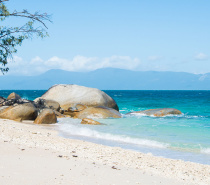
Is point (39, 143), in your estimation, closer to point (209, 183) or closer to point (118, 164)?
point (118, 164)

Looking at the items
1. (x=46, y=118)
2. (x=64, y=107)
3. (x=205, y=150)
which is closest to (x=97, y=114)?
(x=46, y=118)

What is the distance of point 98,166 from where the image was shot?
6445 millimetres

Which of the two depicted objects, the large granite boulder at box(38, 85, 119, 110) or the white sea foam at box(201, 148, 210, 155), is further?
the large granite boulder at box(38, 85, 119, 110)

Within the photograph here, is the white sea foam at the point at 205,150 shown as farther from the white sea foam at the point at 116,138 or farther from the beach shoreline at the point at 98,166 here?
the beach shoreline at the point at 98,166

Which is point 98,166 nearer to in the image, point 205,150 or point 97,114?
point 205,150

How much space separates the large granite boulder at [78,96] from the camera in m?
23.4

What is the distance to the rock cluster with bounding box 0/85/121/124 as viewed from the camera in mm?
15930

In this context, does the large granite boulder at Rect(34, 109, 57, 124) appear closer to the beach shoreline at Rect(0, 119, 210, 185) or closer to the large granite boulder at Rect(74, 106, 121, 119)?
the large granite boulder at Rect(74, 106, 121, 119)

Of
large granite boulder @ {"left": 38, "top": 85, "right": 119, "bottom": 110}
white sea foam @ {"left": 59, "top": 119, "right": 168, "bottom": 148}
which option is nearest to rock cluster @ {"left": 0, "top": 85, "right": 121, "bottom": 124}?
large granite boulder @ {"left": 38, "top": 85, "right": 119, "bottom": 110}

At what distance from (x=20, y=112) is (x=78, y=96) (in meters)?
8.58

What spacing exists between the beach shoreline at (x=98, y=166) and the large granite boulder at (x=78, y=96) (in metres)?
14.2

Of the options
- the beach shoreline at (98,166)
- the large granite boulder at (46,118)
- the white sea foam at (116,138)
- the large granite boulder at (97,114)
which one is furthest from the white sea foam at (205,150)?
the large granite boulder at (97,114)

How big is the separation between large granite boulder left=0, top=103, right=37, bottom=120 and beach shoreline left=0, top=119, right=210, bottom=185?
6.92 m

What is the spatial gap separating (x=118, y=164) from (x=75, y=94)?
18058 mm
